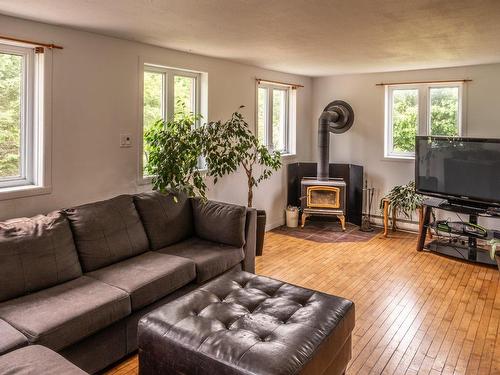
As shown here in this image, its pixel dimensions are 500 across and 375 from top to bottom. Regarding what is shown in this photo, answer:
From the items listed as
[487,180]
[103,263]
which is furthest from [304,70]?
[103,263]

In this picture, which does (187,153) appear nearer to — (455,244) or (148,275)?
(148,275)

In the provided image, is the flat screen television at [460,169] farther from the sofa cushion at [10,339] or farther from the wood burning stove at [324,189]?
the sofa cushion at [10,339]

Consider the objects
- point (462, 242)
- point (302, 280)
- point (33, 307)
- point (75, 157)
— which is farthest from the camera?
point (462, 242)

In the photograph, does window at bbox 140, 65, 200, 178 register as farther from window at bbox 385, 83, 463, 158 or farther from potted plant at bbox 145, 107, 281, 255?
window at bbox 385, 83, 463, 158

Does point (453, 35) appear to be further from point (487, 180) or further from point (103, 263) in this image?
point (103, 263)

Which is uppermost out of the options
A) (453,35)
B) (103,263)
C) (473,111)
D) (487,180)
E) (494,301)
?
(453,35)

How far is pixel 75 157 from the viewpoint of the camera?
Result: 127 inches

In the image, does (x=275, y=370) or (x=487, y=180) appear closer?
(x=275, y=370)

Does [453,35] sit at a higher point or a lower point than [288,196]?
higher

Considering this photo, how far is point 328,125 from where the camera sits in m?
5.74

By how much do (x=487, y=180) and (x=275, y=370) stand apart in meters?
3.67

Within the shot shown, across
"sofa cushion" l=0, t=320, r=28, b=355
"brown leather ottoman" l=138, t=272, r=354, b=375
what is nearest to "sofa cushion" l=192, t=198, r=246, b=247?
"brown leather ottoman" l=138, t=272, r=354, b=375

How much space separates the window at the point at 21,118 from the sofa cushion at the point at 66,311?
1.03m

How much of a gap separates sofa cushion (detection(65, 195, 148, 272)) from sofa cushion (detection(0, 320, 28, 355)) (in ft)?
2.64
